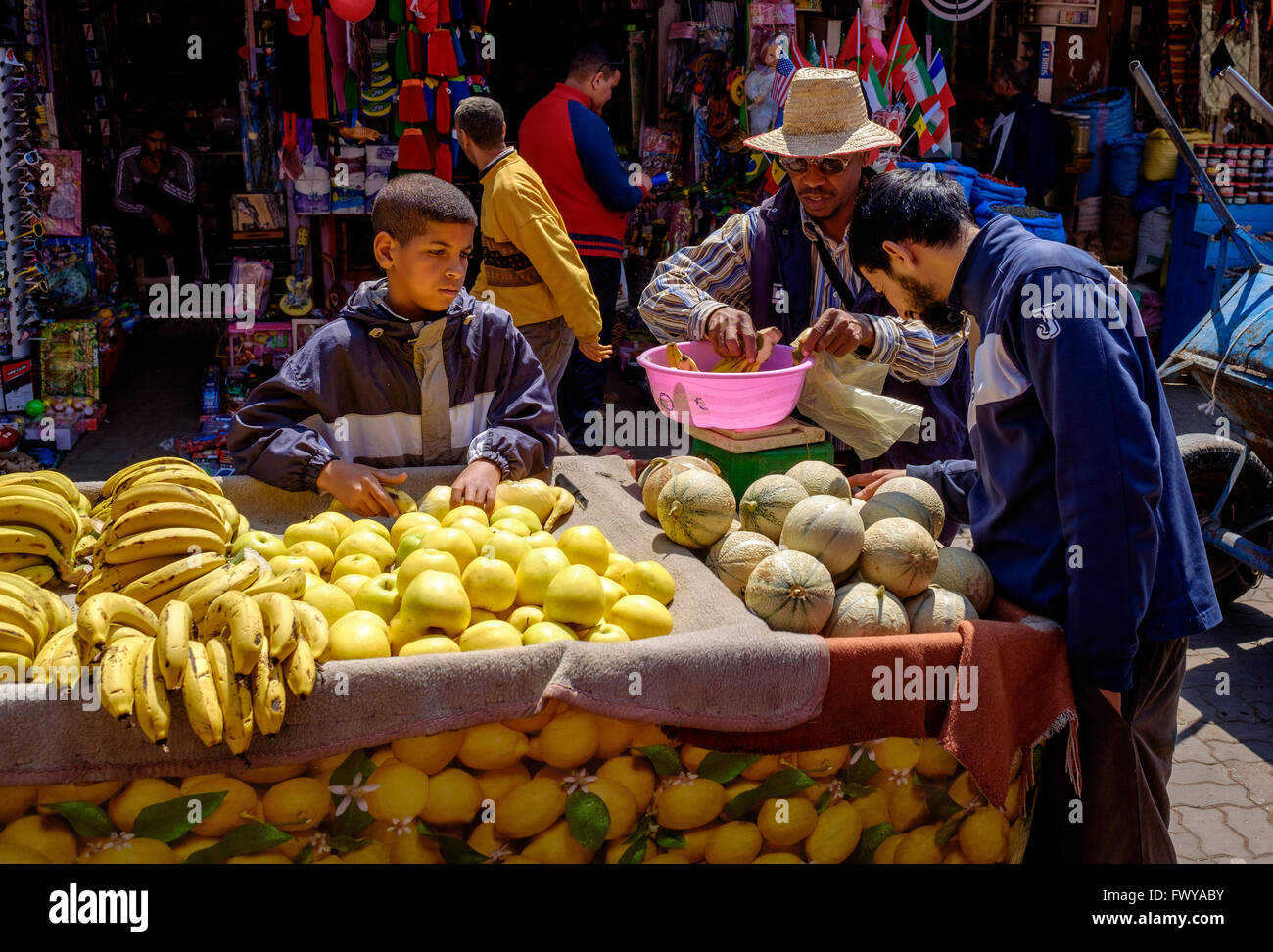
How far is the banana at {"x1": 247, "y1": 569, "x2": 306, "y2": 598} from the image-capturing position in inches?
89.1

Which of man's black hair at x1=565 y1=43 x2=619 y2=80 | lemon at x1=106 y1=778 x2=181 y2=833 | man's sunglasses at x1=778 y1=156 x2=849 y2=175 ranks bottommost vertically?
lemon at x1=106 y1=778 x2=181 y2=833

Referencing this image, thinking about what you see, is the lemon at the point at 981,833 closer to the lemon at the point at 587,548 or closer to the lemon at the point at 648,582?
the lemon at the point at 648,582

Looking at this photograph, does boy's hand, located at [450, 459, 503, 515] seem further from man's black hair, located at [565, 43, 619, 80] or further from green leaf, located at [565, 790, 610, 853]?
man's black hair, located at [565, 43, 619, 80]

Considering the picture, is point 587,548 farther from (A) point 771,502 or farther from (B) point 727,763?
(B) point 727,763

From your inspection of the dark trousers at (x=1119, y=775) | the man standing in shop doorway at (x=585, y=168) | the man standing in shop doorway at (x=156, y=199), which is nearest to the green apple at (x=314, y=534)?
the dark trousers at (x=1119, y=775)

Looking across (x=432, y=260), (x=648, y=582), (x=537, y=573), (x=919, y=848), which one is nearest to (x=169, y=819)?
(x=537, y=573)

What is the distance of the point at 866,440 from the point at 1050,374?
1.33 metres

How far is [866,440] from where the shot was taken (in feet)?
11.7

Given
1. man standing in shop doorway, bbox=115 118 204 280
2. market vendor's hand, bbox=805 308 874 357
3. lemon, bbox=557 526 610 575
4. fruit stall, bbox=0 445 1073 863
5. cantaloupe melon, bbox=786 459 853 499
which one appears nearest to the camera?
fruit stall, bbox=0 445 1073 863

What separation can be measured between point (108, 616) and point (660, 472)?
1.44 metres

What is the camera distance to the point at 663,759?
90.1 inches

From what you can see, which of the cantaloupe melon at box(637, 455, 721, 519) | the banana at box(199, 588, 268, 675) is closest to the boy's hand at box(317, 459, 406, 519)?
the cantaloupe melon at box(637, 455, 721, 519)

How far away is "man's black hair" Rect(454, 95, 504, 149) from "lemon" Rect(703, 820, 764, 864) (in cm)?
445

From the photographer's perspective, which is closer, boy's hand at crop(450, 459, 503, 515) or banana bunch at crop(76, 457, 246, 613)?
banana bunch at crop(76, 457, 246, 613)
